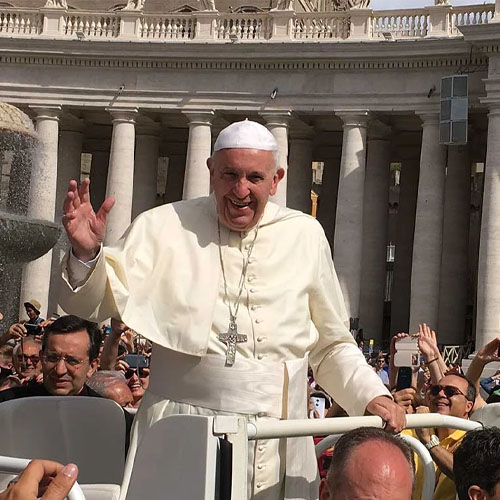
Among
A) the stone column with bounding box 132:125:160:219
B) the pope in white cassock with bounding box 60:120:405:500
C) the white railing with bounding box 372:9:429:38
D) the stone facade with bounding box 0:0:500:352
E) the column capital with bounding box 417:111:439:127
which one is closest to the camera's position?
the pope in white cassock with bounding box 60:120:405:500

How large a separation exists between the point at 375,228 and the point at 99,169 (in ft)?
56.2

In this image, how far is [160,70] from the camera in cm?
5225

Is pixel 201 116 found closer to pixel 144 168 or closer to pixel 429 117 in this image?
pixel 144 168

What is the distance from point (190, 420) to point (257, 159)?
2.72 meters

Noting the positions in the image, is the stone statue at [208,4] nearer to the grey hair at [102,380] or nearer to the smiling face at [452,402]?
the grey hair at [102,380]

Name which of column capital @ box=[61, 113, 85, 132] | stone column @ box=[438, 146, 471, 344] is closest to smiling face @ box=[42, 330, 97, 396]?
stone column @ box=[438, 146, 471, 344]

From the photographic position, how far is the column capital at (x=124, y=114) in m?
52.1

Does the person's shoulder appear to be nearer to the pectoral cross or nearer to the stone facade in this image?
the pectoral cross

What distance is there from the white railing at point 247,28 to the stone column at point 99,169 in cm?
1169

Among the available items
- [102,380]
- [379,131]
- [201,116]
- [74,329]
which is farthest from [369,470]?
[379,131]

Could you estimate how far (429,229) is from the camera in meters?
48.5

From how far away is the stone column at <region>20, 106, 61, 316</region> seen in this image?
50.1m

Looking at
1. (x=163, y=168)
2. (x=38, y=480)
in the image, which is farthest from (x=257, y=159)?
Answer: (x=163, y=168)

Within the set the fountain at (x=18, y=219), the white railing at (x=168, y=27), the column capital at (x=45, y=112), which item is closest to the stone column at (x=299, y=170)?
the white railing at (x=168, y=27)
